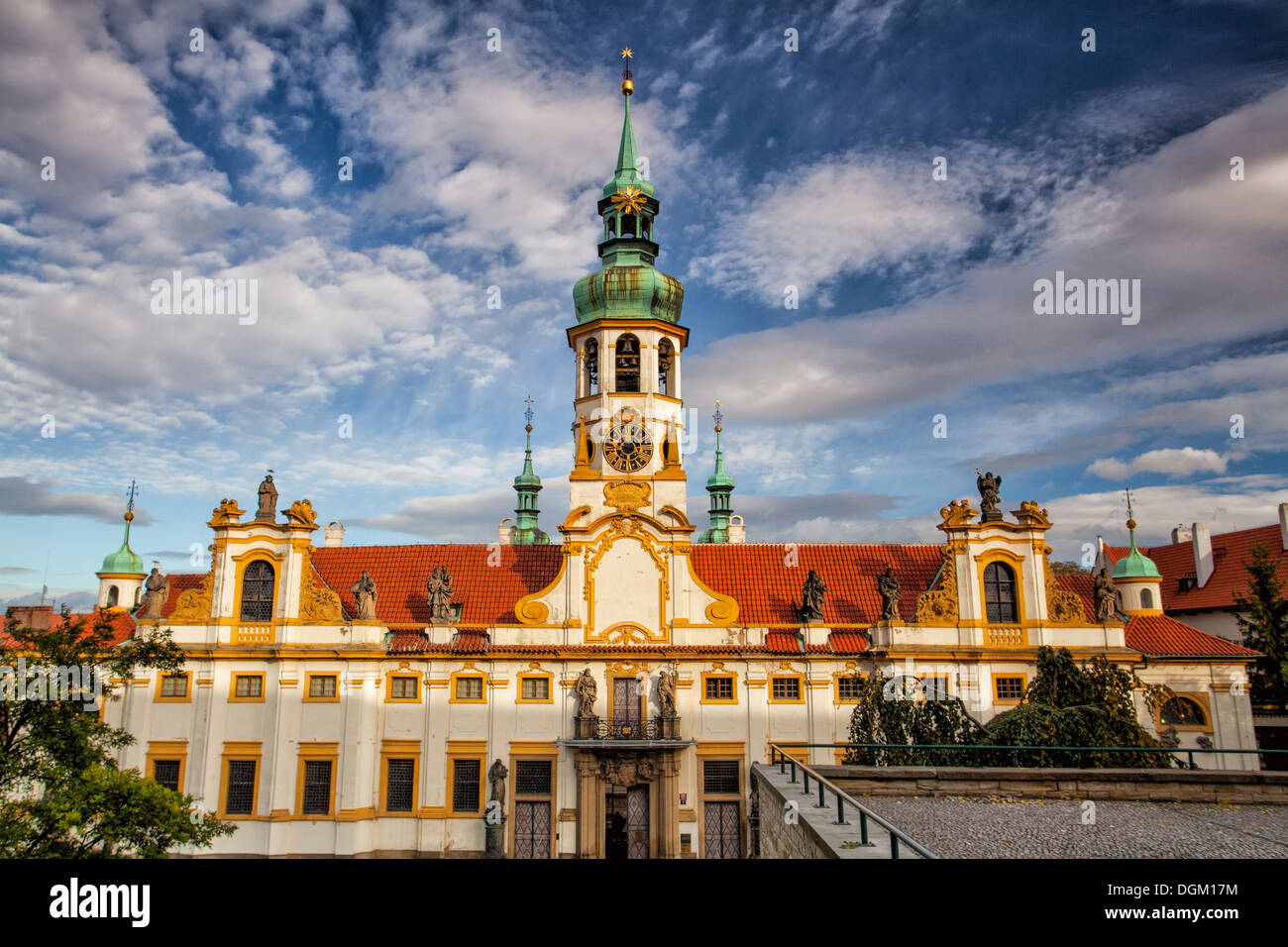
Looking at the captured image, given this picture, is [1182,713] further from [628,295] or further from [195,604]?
[195,604]

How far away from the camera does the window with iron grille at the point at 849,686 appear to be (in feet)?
101

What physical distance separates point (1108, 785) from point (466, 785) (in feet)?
71.4

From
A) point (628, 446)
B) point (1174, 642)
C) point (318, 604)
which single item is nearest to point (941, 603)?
point (1174, 642)

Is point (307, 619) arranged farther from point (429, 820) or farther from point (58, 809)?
point (58, 809)

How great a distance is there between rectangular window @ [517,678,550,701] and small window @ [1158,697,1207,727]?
24.0m

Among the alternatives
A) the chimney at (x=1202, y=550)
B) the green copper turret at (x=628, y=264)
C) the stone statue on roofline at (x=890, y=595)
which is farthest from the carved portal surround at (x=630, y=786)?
the chimney at (x=1202, y=550)

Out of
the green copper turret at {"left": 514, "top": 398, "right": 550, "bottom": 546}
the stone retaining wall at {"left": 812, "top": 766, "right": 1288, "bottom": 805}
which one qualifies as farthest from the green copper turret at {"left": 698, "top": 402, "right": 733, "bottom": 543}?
the stone retaining wall at {"left": 812, "top": 766, "right": 1288, "bottom": 805}

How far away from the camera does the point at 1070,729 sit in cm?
2625

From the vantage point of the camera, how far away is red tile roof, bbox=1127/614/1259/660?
32.4 metres

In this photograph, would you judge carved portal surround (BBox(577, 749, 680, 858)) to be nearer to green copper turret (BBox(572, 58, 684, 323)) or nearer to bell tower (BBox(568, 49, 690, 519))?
bell tower (BBox(568, 49, 690, 519))
